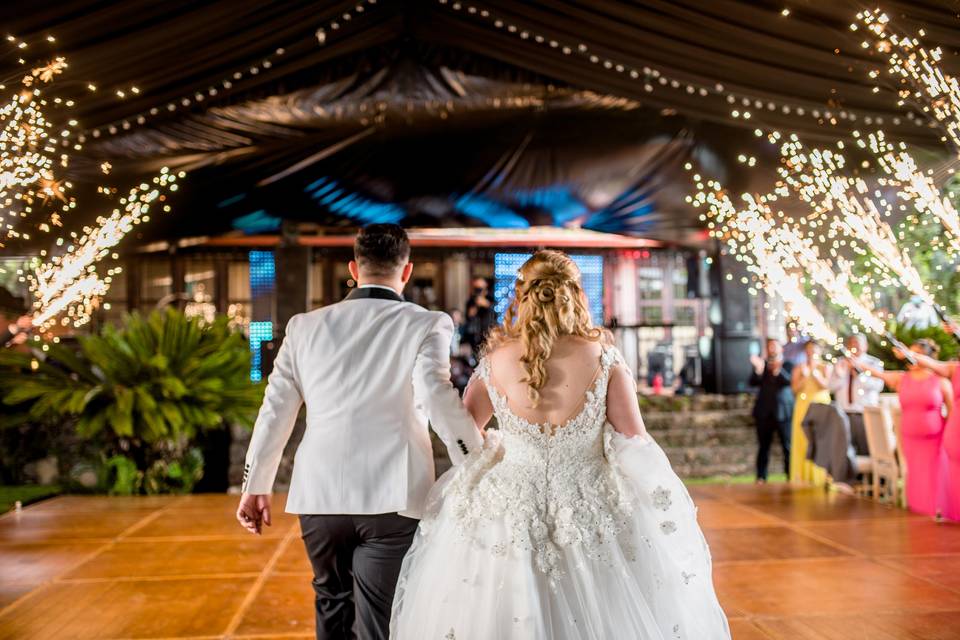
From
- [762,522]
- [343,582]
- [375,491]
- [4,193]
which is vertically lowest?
[762,522]

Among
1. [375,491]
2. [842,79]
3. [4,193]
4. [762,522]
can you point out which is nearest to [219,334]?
[4,193]

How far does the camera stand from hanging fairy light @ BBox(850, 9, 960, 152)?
4.42 meters

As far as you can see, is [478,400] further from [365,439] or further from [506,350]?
[365,439]

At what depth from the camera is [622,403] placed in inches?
116

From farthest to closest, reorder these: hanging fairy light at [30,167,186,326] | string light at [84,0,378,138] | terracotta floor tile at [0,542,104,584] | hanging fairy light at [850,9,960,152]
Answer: hanging fairy light at [30,167,186,326]
string light at [84,0,378,138]
terracotta floor tile at [0,542,104,584]
hanging fairy light at [850,9,960,152]

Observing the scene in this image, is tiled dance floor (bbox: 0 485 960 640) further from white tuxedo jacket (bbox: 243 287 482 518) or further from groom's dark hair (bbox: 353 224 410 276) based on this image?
groom's dark hair (bbox: 353 224 410 276)

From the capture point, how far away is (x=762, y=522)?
6855 mm

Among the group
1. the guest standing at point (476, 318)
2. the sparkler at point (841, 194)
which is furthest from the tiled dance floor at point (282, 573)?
the guest standing at point (476, 318)

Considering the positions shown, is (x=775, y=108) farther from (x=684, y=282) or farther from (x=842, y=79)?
(x=684, y=282)

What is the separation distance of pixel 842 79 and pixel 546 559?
4.04 metres

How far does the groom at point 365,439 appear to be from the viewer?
105 inches

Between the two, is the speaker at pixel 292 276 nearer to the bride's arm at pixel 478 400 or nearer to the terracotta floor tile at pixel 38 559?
the terracotta floor tile at pixel 38 559

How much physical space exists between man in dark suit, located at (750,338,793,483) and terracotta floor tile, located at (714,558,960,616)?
13.6 feet

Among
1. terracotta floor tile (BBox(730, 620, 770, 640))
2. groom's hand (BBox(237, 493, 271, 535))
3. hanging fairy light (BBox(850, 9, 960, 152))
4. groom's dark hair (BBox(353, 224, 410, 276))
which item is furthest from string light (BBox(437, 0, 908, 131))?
groom's hand (BBox(237, 493, 271, 535))
